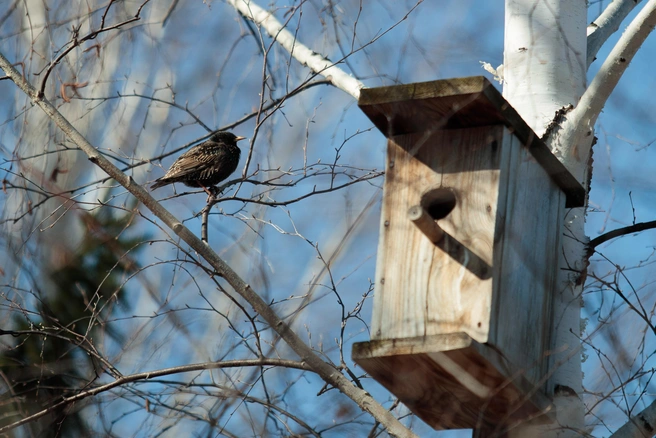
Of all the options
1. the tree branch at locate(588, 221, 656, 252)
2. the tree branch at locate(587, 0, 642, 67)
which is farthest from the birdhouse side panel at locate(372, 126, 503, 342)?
the tree branch at locate(587, 0, 642, 67)

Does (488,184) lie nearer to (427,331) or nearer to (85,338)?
(427,331)

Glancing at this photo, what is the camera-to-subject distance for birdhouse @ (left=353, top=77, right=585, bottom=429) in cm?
277

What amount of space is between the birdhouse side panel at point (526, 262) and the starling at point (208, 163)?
3.16 metres

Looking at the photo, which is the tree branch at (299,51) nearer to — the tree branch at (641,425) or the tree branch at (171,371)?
the tree branch at (171,371)

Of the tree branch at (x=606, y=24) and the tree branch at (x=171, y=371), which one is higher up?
the tree branch at (x=606, y=24)

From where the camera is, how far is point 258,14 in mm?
4453

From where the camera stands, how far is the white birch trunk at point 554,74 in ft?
10.5

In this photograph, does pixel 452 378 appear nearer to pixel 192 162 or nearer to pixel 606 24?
pixel 606 24

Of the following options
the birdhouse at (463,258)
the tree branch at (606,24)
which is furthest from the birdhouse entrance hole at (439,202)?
the tree branch at (606,24)

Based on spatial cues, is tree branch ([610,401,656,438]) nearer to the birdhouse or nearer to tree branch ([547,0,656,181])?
the birdhouse

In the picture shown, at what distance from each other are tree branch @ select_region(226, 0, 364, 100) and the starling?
5.39ft

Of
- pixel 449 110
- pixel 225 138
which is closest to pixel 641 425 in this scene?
pixel 449 110

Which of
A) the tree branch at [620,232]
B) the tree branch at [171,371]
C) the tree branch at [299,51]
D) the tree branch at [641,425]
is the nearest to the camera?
the tree branch at [641,425]

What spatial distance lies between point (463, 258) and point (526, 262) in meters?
0.29
